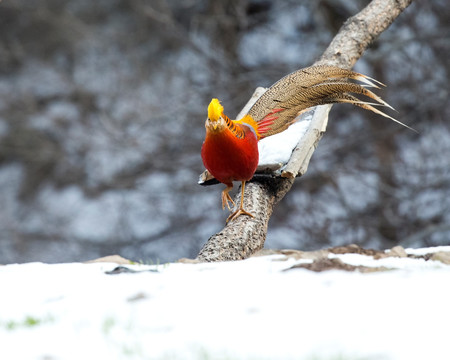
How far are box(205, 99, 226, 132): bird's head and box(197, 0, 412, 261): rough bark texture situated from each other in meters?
0.52

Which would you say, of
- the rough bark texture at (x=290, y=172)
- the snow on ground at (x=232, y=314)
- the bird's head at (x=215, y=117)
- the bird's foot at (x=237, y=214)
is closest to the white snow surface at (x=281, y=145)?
the rough bark texture at (x=290, y=172)

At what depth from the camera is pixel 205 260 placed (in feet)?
8.37

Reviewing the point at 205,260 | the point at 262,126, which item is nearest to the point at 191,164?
the point at 262,126

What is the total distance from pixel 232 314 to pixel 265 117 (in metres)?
1.99

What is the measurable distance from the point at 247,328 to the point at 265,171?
197cm

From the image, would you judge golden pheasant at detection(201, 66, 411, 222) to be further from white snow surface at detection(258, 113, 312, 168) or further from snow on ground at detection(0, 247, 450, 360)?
snow on ground at detection(0, 247, 450, 360)

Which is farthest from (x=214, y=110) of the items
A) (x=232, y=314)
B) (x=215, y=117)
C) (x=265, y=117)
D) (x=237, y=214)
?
(x=232, y=314)

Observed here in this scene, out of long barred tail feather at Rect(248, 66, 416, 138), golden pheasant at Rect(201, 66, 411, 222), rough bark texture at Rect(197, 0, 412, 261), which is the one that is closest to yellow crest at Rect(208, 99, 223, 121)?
golden pheasant at Rect(201, 66, 411, 222)

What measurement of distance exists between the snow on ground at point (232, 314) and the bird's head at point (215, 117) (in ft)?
2.60

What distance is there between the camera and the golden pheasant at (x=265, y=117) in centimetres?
272

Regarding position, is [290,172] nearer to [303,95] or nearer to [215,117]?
[303,95]

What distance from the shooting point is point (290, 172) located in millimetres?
3184

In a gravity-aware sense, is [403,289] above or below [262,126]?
below

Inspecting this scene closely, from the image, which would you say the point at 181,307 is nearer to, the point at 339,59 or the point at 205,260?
the point at 205,260
